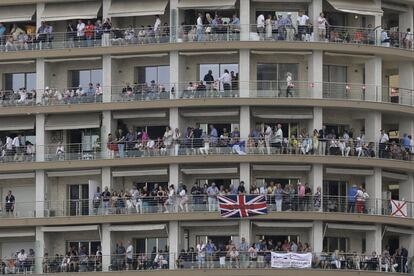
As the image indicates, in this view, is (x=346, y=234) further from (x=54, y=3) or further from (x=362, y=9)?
(x=54, y=3)

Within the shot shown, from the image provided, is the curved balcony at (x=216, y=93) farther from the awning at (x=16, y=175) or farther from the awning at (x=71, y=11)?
the awning at (x=71, y=11)

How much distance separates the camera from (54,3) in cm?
10775

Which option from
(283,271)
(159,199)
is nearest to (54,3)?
(159,199)

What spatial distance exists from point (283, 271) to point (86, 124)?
47.1 ft

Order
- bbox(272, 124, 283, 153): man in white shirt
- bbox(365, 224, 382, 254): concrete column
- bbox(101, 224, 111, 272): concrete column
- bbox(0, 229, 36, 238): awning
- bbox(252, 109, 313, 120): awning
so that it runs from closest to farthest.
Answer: bbox(272, 124, 283, 153): man in white shirt → bbox(101, 224, 111, 272): concrete column → bbox(365, 224, 382, 254): concrete column → bbox(252, 109, 313, 120): awning → bbox(0, 229, 36, 238): awning

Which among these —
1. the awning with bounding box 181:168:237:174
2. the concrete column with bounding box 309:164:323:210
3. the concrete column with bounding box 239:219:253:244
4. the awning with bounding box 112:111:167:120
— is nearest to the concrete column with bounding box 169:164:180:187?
the awning with bounding box 181:168:237:174

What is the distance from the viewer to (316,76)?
344 feet

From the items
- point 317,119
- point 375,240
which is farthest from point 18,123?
point 375,240

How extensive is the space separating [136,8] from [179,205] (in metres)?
11.5

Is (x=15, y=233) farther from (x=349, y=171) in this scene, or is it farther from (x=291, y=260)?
(x=349, y=171)

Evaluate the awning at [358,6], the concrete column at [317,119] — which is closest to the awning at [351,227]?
the concrete column at [317,119]

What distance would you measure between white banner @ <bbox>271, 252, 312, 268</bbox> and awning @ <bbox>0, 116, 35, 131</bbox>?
54.1ft

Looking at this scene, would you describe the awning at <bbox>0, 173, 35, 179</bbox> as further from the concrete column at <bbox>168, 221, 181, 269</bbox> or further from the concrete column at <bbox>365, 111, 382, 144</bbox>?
the concrete column at <bbox>365, 111, 382, 144</bbox>

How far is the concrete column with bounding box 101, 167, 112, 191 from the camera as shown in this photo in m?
105
